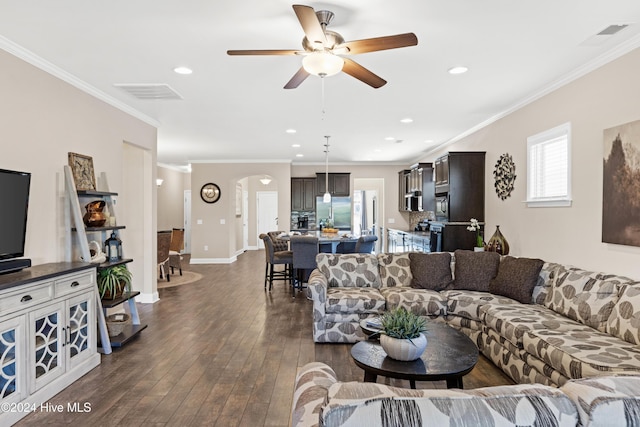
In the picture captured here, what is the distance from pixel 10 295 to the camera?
2535 mm

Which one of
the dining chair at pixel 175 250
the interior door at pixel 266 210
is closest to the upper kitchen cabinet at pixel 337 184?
the interior door at pixel 266 210

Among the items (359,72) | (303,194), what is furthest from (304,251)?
(303,194)

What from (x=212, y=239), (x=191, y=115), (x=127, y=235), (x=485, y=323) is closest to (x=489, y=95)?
(x=485, y=323)

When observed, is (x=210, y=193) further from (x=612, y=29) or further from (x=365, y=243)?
(x=612, y=29)

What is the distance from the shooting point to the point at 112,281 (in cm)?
406

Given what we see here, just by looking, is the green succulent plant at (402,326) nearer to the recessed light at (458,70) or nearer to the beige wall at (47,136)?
the recessed light at (458,70)

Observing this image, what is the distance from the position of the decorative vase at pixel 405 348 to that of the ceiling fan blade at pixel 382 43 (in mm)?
1786

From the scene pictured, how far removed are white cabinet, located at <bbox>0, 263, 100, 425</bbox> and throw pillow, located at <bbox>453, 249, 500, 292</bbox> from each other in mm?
3730

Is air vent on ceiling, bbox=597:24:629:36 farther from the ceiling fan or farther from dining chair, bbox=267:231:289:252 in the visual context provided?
dining chair, bbox=267:231:289:252

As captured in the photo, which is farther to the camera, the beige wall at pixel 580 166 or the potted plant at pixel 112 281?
the potted plant at pixel 112 281

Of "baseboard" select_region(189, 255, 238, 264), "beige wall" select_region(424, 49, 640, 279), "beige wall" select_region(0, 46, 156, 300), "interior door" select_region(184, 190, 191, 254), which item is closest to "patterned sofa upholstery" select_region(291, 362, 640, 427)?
"beige wall" select_region(424, 49, 640, 279)

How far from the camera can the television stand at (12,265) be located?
2744 mm

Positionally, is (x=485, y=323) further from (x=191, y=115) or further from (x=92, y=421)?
(x=191, y=115)

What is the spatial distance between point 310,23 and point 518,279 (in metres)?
3.11
